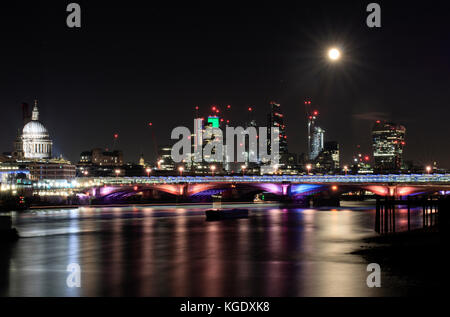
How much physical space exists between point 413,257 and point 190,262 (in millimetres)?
14448

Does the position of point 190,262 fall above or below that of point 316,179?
below

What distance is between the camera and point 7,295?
91.0 ft

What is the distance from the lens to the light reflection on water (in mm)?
28891

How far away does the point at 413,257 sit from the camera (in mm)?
35812

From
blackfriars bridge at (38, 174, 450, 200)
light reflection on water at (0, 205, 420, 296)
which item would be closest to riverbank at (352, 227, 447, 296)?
light reflection on water at (0, 205, 420, 296)

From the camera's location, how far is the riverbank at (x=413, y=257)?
91.6 feet

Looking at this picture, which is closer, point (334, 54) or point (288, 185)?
point (334, 54)

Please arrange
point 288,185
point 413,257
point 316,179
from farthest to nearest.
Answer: point 316,179, point 288,185, point 413,257

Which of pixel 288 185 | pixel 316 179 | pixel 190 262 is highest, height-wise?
pixel 316 179

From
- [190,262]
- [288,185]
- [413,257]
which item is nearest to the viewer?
[413,257]

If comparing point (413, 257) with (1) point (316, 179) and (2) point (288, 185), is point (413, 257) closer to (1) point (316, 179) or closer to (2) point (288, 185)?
(2) point (288, 185)

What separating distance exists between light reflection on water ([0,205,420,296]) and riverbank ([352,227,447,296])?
3.49 ft

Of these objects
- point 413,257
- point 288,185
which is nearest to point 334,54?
point 413,257
